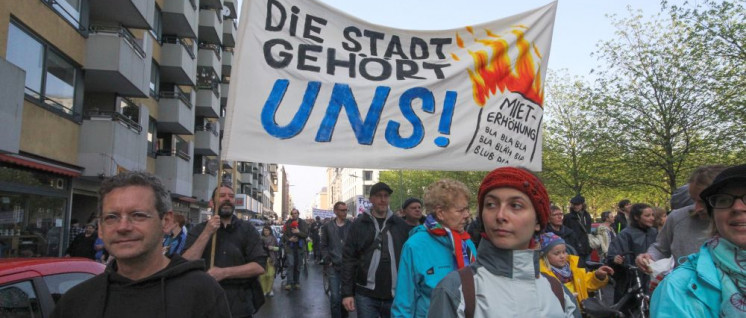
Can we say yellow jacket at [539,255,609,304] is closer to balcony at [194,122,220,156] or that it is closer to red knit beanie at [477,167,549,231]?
red knit beanie at [477,167,549,231]

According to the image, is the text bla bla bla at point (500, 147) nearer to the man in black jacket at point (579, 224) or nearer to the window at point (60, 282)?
the window at point (60, 282)

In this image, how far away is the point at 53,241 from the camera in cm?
1565

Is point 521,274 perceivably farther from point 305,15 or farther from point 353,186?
point 353,186

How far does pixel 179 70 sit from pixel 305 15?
23142 millimetres

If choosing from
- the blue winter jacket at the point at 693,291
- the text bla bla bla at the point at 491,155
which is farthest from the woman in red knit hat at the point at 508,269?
the text bla bla bla at the point at 491,155

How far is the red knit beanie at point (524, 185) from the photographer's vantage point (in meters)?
2.08

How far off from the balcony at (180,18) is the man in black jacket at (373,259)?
886 inches

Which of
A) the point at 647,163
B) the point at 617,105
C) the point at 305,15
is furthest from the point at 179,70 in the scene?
the point at 305,15

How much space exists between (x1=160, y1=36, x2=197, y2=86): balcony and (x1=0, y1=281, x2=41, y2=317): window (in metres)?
23.8

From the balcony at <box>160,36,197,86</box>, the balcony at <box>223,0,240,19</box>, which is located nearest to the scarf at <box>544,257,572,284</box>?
the balcony at <box>160,36,197,86</box>

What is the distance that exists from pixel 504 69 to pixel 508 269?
11.6 ft

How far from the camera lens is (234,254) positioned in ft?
14.8

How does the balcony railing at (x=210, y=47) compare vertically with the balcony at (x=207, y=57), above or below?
above

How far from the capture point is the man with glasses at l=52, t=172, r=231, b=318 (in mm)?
2141
